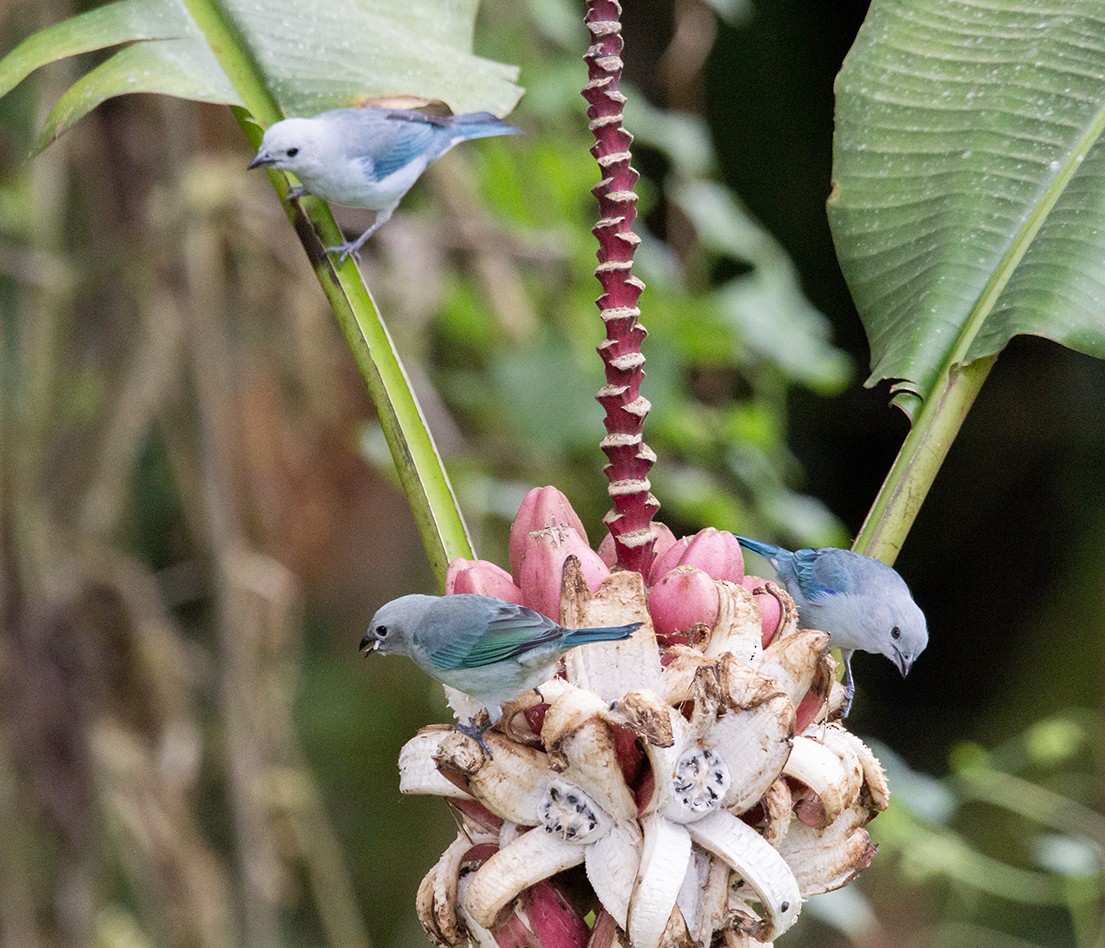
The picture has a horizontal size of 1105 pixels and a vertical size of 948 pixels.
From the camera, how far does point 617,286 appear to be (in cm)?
101

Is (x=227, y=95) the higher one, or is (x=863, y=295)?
(x=227, y=95)

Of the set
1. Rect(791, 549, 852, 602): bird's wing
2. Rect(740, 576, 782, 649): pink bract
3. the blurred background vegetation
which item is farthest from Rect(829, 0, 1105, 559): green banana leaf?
the blurred background vegetation

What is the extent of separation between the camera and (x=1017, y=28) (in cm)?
129

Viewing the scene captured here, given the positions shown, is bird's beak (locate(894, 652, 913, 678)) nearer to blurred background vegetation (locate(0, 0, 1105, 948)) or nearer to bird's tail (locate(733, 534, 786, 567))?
bird's tail (locate(733, 534, 786, 567))

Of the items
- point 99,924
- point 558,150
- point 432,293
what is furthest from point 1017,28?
point 99,924

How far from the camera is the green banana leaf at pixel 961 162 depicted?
4.09 feet

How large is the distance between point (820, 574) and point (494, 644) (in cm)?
39

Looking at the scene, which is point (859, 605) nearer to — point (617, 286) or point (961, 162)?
point (617, 286)

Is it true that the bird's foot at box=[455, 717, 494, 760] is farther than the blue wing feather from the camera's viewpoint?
No

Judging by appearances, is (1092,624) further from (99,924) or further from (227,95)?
(227,95)

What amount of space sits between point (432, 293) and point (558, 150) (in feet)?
1.34

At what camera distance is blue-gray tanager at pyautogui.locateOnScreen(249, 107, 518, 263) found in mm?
1343

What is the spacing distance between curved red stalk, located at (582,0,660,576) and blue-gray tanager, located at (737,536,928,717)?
0.68 ft

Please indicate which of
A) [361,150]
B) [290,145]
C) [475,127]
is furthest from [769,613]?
[475,127]
